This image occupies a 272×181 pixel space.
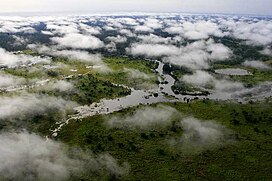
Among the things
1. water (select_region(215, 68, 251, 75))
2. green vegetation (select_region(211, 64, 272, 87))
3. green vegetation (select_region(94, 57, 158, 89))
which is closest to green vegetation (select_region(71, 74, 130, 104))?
green vegetation (select_region(94, 57, 158, 89))

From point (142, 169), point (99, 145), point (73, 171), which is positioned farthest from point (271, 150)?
point (73, 171)

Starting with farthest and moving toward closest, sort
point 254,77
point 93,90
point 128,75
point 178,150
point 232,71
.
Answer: point 232,71 < point 254,77 < point 128,75 < point 93,90 < point 178,150

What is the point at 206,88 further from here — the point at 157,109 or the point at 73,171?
the point at 73,171

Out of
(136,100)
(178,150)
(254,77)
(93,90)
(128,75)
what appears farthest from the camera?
(254,77)

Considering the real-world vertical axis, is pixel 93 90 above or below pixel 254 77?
above

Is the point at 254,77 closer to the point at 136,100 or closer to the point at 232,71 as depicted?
the point at 232,71

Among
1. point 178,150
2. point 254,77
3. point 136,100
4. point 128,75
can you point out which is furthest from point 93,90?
point 254,77

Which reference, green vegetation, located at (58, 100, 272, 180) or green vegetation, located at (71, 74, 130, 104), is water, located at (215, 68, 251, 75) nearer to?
green vegetation, located at (71, 74, 130, 104)

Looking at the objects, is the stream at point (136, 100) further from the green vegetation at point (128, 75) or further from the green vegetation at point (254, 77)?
the green vegetation at point (254, 77)
